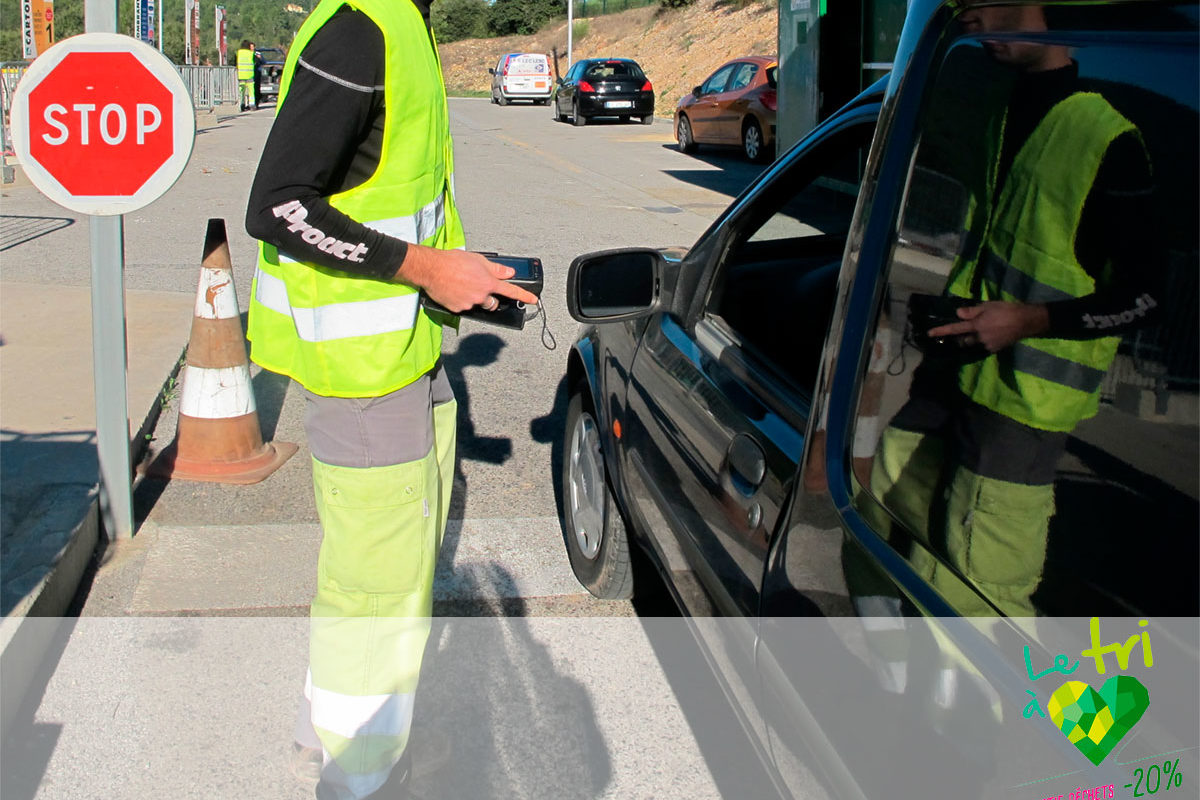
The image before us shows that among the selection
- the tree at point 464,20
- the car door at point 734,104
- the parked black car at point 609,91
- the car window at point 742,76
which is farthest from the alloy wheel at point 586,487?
the tree at point 464,20

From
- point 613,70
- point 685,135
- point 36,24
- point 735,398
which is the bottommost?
point 735,398

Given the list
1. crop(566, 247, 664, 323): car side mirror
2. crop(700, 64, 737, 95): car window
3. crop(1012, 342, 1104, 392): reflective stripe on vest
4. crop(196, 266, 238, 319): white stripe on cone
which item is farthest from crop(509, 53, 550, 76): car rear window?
crop(1012, 342, 1104, 392): reflective stripe on vest

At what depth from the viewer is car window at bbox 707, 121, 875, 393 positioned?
8.43 feet

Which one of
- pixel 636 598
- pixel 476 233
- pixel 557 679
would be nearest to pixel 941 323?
pixel 557 679

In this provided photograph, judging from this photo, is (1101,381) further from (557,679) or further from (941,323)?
(557,679)

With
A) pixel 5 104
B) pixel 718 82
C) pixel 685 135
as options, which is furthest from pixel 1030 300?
pixel 685 135

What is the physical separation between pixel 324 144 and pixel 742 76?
1674cm

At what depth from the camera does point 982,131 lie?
1.58 meters

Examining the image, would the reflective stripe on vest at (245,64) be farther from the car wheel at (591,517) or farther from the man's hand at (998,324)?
the man's hand at (998,324)

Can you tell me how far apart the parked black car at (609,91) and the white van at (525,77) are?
10057 millimetres

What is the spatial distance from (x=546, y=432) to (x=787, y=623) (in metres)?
3.59

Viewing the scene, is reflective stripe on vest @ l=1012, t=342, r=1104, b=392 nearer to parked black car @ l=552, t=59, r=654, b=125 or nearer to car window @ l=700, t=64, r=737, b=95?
car window @ l=700, t=64, r=737, b=95

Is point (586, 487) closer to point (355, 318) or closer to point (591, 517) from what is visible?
point (591, 517)

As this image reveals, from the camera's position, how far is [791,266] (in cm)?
329
